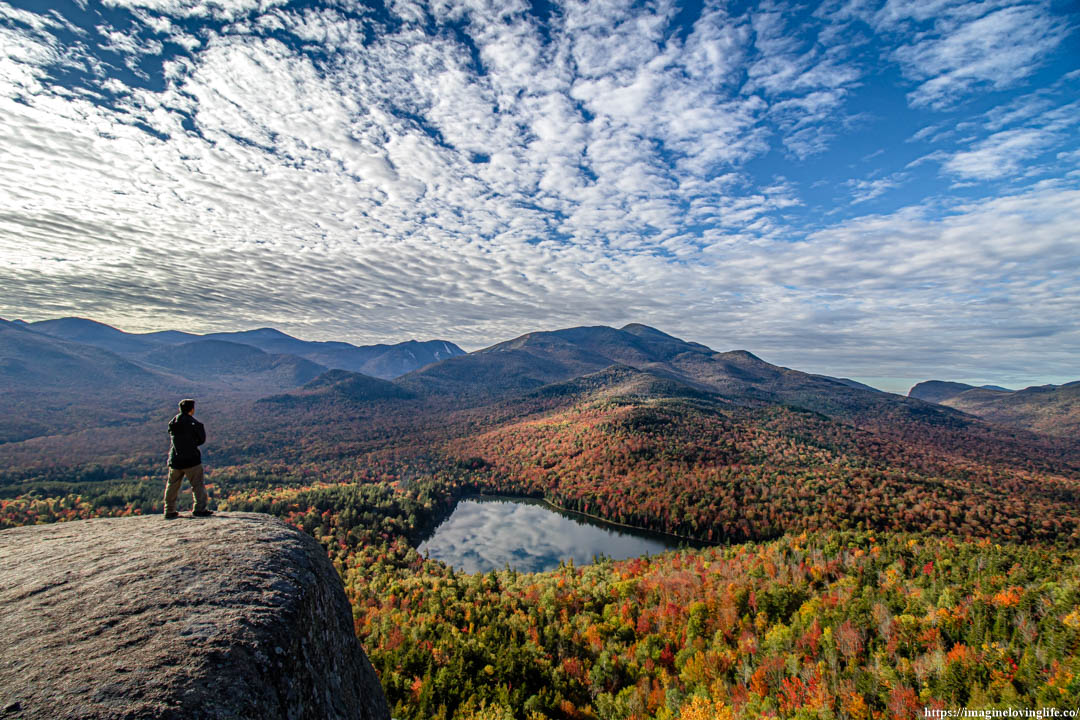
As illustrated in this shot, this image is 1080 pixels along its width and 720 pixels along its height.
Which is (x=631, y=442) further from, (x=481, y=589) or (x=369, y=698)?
(x=369, y=698)

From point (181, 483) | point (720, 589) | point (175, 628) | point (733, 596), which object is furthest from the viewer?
point (720, 589)

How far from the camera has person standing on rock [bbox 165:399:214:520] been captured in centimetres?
1326

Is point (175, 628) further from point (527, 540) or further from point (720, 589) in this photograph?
point (527, 540)

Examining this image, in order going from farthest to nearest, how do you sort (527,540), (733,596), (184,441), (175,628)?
1. (527,540)
2. (733,596)
3. (184,441)
4. (175,628)

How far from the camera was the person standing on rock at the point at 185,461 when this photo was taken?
1326cm

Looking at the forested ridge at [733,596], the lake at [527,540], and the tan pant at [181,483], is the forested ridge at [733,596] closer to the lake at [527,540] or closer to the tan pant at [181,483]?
the lake at [527,540]

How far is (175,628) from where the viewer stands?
7.00 metres

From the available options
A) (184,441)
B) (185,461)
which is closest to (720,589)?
(185,461)

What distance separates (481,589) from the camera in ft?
212

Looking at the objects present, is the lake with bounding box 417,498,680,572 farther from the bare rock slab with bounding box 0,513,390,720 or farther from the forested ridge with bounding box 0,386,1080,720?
the bare rock slab with bounding box 0,513,390,720

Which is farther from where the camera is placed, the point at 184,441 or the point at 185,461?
the point at 185,461

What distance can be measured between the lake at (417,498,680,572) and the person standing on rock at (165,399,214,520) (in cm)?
8462

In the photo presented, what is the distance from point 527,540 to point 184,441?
110560 millimetres

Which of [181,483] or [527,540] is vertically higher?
[181,483]
